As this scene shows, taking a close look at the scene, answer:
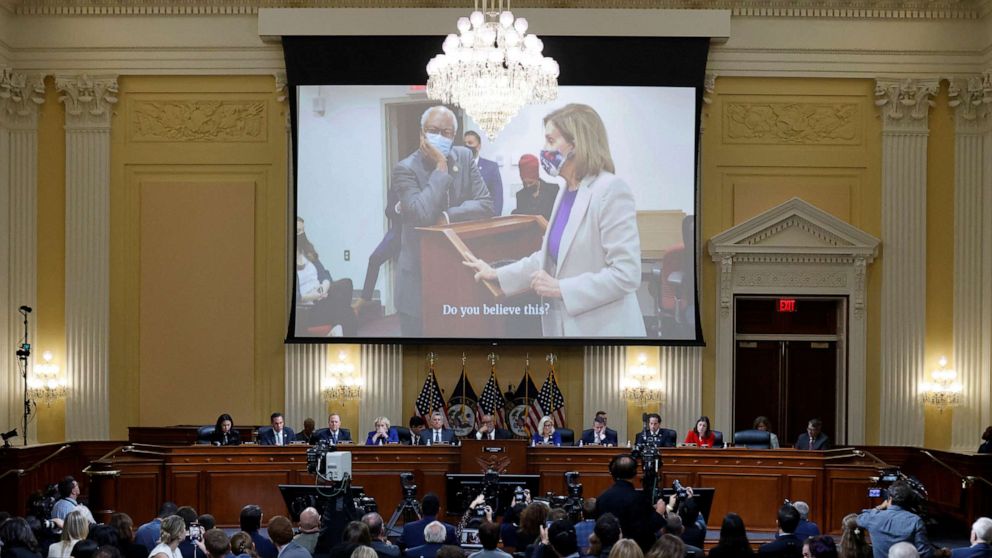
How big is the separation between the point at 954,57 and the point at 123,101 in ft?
40.1

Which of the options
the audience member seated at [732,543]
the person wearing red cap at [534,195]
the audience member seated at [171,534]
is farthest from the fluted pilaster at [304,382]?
the audience member seated at [732,543]

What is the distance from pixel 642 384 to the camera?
61.2 feet

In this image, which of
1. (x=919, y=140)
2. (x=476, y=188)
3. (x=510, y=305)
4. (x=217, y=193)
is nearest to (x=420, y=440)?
(x=510, y=305)

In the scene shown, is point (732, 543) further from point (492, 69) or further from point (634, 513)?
point (492, 69)

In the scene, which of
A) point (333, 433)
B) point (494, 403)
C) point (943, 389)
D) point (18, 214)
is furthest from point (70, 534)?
point (943, 389)

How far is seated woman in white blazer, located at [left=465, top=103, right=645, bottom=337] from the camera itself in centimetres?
1842

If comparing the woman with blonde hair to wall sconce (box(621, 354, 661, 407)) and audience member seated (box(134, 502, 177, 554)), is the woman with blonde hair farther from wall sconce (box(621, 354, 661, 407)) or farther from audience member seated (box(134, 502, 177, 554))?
wall sconce (box(621, 354, 661, 407))

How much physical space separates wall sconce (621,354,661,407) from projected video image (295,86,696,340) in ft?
1.79

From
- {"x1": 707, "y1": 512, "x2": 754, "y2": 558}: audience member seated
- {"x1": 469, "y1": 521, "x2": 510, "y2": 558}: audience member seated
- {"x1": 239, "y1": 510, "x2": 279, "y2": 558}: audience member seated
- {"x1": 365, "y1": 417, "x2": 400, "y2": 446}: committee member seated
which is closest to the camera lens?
{"x1": 469, "y1": 521, "x2": 510, "y2": 558}: audience member seated

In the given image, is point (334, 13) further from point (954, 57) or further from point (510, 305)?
point (954, 57)

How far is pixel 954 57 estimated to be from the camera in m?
18.9

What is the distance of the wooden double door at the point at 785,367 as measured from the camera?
1912cm

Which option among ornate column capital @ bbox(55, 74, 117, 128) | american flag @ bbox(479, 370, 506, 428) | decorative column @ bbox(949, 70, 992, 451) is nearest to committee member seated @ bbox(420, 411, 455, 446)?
american flag @ bbox(479, 370, 506, 428)

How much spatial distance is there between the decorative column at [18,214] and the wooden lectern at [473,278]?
5.77 metres
